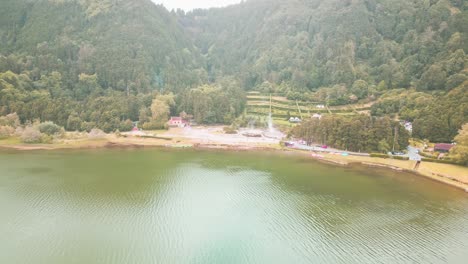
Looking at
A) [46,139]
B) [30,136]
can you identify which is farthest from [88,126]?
[30,136]

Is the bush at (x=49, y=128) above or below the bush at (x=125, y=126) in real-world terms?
below

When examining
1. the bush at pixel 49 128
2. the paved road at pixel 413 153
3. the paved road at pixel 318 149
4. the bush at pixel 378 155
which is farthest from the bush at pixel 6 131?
the paved road at pixel 413 153

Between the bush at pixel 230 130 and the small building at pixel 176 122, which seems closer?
the bush at pixel 230 130

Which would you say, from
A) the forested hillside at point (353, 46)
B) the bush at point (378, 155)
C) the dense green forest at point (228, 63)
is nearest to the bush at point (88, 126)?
the dense green forest at point (228, 63)

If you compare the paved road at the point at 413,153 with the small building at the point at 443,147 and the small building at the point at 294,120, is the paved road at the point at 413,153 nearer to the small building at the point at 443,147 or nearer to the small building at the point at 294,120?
the small building at the point at 443,147

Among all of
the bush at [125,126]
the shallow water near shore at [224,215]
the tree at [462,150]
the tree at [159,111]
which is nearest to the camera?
the shallow water near shore at [224,215]

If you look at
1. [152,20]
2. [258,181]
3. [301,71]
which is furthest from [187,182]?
[152,20]

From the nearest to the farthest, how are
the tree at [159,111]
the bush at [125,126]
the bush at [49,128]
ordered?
the bush at [49,128], the bush at [125,126], the tree at [159,111]

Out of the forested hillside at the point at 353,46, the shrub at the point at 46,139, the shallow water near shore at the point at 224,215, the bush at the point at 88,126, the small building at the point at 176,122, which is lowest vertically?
the shallow water near shore at the point at 224,215
